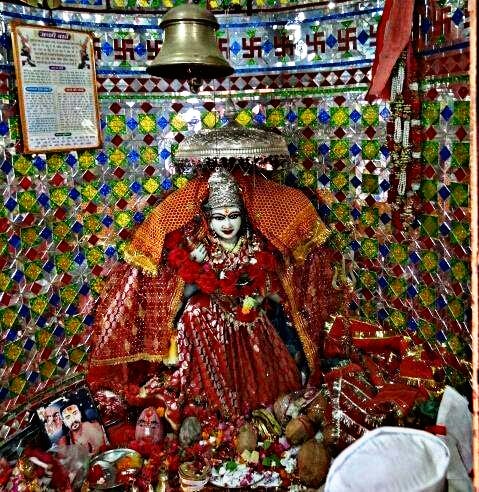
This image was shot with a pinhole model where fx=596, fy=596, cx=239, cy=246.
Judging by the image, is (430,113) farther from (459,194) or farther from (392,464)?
(392,464)

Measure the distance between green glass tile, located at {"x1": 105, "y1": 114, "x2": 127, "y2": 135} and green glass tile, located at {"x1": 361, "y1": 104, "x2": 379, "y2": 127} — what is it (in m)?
2.11

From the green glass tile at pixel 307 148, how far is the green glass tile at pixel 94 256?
80.6 inches

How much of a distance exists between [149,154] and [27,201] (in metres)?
1.26

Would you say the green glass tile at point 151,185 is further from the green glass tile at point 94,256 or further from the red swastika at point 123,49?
the red swastika at point 123,49

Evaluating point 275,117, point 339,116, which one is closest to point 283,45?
point 275,117

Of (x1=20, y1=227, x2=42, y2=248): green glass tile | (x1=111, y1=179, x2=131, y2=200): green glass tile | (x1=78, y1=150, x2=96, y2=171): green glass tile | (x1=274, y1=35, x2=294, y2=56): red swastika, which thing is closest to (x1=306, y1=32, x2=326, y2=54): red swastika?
(x1=274, y1=35, x2=294, y2=56): red swastika

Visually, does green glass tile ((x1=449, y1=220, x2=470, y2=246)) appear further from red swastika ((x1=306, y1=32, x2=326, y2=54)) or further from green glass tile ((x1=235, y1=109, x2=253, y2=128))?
green glass tile ((x1=235, y1=109, x2=253, y2=128))

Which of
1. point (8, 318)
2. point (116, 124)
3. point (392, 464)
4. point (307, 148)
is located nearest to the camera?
point (392, 464)

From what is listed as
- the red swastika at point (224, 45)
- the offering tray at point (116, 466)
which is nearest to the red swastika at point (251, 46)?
the red swastika at point (224, 45)

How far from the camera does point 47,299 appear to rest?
195 inches

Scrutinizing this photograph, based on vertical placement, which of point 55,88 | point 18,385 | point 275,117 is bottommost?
point 18,385

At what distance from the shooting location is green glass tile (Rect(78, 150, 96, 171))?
16.7 feet

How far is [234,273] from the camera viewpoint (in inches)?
187

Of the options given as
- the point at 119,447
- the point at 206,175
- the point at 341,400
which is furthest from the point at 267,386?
the point at 206,175
